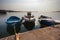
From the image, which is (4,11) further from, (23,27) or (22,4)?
(23,27)

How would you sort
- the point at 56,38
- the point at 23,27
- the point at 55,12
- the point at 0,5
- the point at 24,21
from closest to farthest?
the point at 56,38, the point at 24,21, the point at 23,27, the point at 0,5, the point at 55,12

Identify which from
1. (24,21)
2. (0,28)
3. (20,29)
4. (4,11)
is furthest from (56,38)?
(4,11)

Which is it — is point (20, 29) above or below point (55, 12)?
below

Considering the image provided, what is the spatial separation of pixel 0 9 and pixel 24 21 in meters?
1.16

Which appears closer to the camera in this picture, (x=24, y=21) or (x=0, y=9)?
(x=24, y=21)

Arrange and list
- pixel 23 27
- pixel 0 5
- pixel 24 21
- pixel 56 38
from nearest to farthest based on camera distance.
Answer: pixel 56 38 → pixel 24 21 → pixel 23 27 → pixel 0 5

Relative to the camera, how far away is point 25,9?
3.26 metres

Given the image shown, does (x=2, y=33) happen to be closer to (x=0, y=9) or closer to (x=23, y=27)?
(x=23, y=27)

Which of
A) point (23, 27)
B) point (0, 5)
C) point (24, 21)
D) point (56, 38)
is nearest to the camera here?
point (56, 38)

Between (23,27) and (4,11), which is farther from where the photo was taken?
(4,11)

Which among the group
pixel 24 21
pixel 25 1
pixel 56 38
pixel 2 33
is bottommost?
pixel 2 33

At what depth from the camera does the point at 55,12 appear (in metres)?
3.38

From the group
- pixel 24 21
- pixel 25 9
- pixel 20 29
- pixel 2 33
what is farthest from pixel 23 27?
pixel 25 9

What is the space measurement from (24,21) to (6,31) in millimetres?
504
